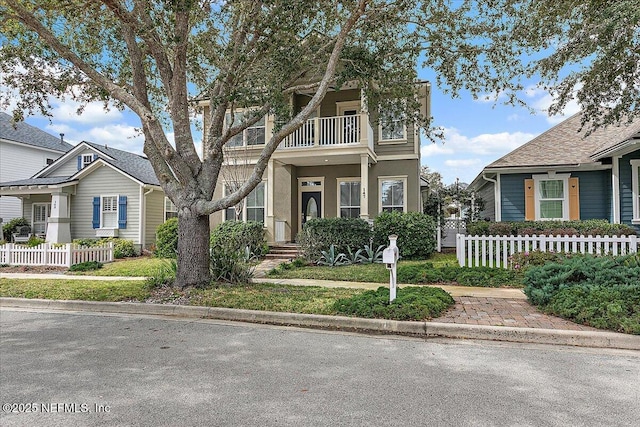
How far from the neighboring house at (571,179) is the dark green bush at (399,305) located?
30.4 feet

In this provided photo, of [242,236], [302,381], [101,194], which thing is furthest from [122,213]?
[302,381]

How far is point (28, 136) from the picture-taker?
25.3 m

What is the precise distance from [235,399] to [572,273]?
5.90 meters

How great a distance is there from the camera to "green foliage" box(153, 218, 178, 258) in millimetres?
14898

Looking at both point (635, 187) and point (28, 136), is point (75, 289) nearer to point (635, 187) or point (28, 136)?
point (635, 187)

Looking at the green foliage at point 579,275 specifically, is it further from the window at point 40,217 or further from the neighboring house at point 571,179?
the window at point 40,217

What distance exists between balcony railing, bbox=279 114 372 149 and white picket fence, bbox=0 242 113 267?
778 centimetres

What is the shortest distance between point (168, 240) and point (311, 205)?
5.75 metres

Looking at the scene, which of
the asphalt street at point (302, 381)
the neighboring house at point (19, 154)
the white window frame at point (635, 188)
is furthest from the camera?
the neighboring house at point (19, 154)

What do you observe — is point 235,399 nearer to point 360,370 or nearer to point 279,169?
point 360,370

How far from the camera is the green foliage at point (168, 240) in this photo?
14.9 meters

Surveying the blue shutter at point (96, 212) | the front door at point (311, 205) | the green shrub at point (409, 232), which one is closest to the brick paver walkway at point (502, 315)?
the green shrub at point (409, 232)

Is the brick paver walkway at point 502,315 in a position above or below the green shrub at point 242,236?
below

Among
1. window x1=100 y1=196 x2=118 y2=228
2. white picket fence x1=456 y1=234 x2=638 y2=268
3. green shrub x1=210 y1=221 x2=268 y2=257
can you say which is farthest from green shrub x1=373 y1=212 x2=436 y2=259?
window x1=100 y1=196 x2=118 y2=228
